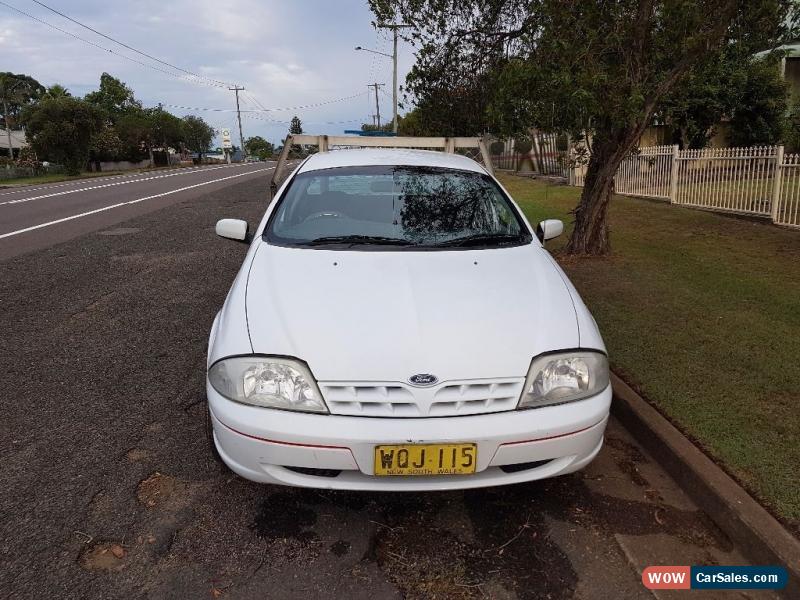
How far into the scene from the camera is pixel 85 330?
4934 mm

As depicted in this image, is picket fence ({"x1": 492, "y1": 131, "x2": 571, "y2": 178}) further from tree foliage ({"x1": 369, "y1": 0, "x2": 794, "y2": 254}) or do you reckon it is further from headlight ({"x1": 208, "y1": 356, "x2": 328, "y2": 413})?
headlight ({"x1": 208, "y1": 356, "x2": 328, "y2": 413})

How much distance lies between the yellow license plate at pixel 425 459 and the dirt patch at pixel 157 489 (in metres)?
1.12

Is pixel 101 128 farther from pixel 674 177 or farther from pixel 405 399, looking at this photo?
pixel 405 399

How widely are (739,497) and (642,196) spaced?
1280 cm

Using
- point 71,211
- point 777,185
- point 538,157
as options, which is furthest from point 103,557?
point 538,157

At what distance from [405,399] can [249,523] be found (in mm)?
925

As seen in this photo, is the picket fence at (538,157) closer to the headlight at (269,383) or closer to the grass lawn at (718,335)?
the grass lawn at (718,335)

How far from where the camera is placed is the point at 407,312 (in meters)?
2.52

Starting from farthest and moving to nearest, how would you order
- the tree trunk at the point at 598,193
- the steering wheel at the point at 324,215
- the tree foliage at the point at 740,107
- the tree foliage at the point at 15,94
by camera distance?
the tree foliage at the point at 15,94, the tree foliage at the point at 740,107, the tree trunk at the point at 598,193, the steering wheel at the point at 324,215

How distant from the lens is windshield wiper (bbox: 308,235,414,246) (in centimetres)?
325

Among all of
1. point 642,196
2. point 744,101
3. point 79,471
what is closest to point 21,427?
point 79,471

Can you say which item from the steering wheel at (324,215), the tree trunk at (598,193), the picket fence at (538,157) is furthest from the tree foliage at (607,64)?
the picket fence at (538,157)

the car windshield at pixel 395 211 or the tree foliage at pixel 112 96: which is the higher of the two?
the tree foliage at pixel 112 96

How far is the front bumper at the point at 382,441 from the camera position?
7.23ft
